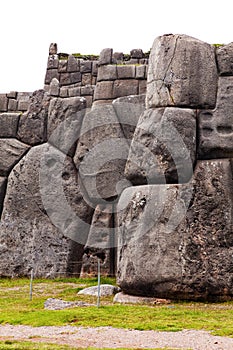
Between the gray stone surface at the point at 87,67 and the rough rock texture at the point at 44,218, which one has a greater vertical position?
the gray stone surface at the point at 87,67

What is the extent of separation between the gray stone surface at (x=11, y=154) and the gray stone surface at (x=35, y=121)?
185 millimetres

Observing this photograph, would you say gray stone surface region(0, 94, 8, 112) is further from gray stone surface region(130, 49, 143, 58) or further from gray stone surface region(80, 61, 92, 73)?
gray stone surface region(130, 49, 143, 58)

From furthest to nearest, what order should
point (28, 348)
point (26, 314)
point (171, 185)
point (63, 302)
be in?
point (171, 185)
point (63, 302)
point (26, 314)
point (28, 348)

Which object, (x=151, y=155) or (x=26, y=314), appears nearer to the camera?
(x=26, y=314)

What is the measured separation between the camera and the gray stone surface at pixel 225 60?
12.2 m

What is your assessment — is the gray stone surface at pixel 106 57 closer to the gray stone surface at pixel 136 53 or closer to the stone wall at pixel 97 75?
the stone wall at pixel 97 75

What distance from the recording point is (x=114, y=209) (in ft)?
51.6

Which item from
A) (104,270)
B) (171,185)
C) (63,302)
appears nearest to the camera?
(63,302)

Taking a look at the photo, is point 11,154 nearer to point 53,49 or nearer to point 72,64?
point 72,64

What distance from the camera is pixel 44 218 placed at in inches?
630

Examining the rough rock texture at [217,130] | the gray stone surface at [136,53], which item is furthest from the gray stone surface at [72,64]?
the rough rock texture at [217,130]

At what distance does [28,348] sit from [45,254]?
28.1 feet

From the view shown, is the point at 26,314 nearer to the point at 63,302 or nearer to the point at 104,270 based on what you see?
the point at 63,302

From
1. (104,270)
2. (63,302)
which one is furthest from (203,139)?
(104,270)
